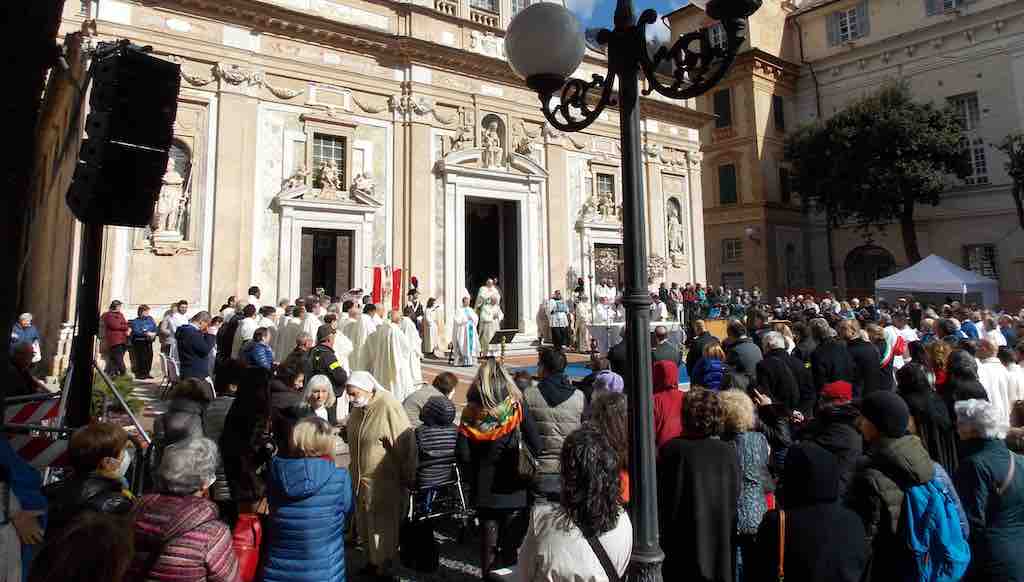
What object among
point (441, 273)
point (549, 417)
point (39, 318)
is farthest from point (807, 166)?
point (39, 318)

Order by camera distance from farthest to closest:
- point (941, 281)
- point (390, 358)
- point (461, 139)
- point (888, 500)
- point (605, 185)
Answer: point (605, 185)
point (941, 281)
point (461, 139)
point (390, 358)
point (888, 500)

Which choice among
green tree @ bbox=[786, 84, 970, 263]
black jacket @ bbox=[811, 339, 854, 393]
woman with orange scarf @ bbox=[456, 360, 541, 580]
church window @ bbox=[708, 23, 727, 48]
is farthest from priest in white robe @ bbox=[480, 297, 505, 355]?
green tree @ bbox=[786, 84, 970, 263]

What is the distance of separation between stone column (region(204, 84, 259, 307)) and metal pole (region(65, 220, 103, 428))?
1111 centimetres

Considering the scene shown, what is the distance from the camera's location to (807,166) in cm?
2842

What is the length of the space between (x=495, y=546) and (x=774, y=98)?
3445 centimetres

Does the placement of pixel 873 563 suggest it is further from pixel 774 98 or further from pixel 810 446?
pixel 774 98

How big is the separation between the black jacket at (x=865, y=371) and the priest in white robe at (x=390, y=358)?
5.97 meters

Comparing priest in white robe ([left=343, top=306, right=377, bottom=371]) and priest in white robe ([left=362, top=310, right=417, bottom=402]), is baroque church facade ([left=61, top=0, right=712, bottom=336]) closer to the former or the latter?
priest in white robe ([left=343, top=306, right=377, bottom=371])

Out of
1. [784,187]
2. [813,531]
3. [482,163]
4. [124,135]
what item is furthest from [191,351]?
[784,187]

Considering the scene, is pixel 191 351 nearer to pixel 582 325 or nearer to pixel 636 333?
pixel 636 333

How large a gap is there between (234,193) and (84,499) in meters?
13.6

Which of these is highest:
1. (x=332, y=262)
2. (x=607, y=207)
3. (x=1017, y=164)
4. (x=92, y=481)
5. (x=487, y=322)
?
(x=1017, y=164)

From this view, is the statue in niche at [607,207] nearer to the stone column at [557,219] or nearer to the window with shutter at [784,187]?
the stone column at [557,219]

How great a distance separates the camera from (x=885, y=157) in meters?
26.6
